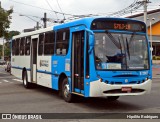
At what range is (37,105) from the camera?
11.7m

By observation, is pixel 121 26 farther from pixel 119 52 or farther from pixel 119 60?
pixel 119 60

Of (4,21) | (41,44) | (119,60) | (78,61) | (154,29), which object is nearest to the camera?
(119,60)

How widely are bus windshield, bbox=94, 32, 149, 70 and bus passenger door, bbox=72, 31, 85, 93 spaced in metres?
0.90

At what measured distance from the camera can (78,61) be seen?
1167cm

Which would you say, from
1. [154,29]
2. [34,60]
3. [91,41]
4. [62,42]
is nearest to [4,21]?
[34,60]

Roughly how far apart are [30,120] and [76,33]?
4089 mm

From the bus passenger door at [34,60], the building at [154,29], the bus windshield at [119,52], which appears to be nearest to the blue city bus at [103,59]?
the bus windshield at [119,52]

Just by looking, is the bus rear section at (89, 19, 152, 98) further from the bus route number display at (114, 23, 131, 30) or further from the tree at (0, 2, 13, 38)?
the tree at (0, 2, 13, 38)

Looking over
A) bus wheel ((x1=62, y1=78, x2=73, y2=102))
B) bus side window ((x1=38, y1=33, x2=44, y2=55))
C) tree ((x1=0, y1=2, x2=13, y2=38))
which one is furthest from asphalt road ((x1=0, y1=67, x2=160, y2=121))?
tree ((x1=0, y1=2, x2=13, y2=38))

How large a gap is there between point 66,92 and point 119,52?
2880mm

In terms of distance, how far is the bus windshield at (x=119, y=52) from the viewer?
10641 mm

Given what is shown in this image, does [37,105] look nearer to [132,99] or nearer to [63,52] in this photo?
[63,52]

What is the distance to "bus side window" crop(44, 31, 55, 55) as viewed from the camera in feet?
46.4

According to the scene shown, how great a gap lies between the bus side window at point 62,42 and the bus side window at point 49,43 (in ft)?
1.92
